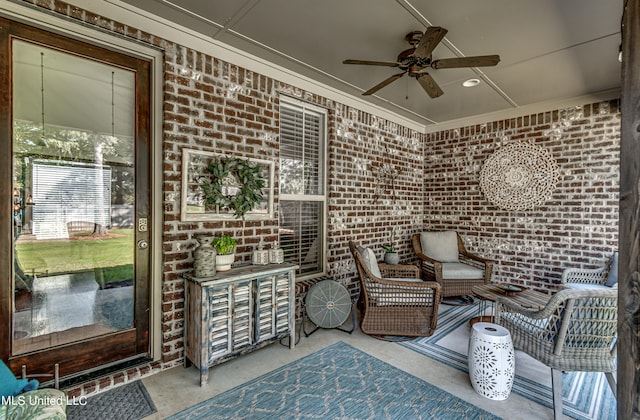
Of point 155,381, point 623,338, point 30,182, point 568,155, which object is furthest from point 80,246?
point 568,155

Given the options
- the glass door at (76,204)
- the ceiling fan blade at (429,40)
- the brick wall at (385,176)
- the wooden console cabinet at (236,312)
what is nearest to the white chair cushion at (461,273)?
the brick wall at (385,176)

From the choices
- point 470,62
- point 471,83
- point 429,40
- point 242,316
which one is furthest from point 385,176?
point 242,316

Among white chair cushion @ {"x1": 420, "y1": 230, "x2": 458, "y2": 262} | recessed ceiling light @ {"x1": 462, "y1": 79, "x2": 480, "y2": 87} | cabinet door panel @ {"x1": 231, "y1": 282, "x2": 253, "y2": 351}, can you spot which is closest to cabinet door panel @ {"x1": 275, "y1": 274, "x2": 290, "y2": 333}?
cabinet door panel @ {"x1": 231, "y1": 282, "x2": 253, "y2": 351}

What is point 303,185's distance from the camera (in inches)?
147

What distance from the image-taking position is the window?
3.53 meters

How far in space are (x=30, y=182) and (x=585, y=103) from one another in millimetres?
5827

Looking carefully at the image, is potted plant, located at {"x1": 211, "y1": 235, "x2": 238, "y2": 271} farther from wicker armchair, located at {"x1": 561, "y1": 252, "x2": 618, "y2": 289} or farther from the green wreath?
wicker armchair, located at {"x1": 561, "y1": 252, "x2": 618, "y2": 289}

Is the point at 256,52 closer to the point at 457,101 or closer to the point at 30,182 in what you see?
the point at 30,182

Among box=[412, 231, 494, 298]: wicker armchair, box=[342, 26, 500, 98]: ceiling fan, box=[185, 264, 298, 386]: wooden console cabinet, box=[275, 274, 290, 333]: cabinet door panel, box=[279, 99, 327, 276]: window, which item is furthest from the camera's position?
box=[412, 231, 494, 298]: wicker armchair

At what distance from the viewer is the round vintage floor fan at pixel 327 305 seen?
3.18 m

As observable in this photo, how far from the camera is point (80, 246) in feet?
7.33

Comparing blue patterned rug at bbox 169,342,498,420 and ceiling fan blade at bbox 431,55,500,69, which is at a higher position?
ceiling fan blade at bbox 431,55,500,69

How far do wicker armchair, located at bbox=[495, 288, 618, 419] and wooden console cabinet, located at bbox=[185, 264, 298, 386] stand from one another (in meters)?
2.00

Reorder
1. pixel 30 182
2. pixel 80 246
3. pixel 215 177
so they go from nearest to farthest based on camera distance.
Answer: pixel 30 182 < pixel 80 246 < pixel 215 177
